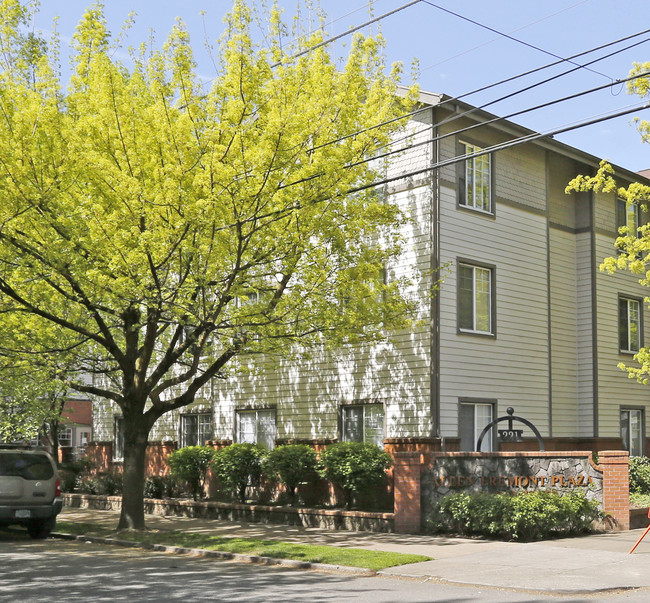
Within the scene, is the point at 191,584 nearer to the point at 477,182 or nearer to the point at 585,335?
the point at 477,182

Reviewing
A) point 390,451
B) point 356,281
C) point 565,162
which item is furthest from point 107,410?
point 565,162

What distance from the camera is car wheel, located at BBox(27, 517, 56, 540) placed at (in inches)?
713

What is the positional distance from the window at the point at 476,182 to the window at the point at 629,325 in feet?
21.4

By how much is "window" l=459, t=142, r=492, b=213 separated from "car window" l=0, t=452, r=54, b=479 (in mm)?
11570

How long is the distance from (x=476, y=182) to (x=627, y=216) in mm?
7189

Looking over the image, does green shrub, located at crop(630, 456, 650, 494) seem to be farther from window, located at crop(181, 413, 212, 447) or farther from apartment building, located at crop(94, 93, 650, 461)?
window, located at crop(181, 413, 212, 447)

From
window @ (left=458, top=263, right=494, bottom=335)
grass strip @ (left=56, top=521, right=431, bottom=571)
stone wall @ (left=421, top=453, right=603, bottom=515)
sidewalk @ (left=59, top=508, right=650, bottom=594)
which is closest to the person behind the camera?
sidewalk @ (left=59, top=508, right=650, bottom=594)

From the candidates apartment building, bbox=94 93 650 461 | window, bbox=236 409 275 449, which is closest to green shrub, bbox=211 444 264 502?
apartment building, bbox=94 93 650 461

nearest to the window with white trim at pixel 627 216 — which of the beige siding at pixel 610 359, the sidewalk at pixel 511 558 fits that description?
the beige siding at pixel 610 359

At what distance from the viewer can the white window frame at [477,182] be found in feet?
73.4

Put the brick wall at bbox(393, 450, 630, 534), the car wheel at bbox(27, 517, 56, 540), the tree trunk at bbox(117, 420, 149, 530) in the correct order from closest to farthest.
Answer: the brick wall at bbox(393, 450, 630, 534) < the car wheel at bbox(27, 517, 56, 540) < the tree trunk at bbox(117, 420, 149, 530)

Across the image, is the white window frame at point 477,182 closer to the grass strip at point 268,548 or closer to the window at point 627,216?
the window at point 627,216

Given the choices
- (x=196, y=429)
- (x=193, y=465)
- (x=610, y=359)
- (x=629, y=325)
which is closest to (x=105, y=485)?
(x=196, y=429)

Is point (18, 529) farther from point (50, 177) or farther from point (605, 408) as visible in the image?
point (605, 408)
